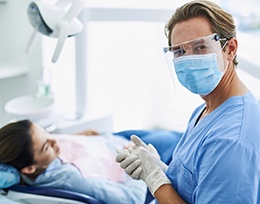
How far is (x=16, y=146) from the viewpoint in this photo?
1.64 metres

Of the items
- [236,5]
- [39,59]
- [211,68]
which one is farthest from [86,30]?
[211,68]

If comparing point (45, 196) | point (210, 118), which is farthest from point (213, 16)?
point (45, 196)

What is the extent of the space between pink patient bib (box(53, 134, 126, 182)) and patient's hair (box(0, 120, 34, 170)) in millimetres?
258

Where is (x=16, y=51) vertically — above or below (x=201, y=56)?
below

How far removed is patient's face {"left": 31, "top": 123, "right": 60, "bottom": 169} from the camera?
1.71 meters

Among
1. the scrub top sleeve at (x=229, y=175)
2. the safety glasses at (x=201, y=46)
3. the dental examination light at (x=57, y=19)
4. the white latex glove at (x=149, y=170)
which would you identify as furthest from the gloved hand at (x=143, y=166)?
the dental examination light at (x=57, y=19)

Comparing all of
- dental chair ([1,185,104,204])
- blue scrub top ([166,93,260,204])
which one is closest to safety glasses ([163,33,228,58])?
blue scrub top ([166,93,260,204])

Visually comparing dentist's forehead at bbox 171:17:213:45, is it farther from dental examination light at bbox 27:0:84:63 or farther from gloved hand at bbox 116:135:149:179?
dental examination light at bbox 27:0:84:63

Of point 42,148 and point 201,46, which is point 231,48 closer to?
point 201,46

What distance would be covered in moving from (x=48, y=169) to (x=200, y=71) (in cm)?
98

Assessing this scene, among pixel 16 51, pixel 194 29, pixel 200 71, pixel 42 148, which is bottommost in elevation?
pixel 42 148

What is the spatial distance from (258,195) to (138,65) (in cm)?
197

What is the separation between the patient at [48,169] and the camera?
1.65m

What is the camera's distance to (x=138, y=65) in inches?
110
